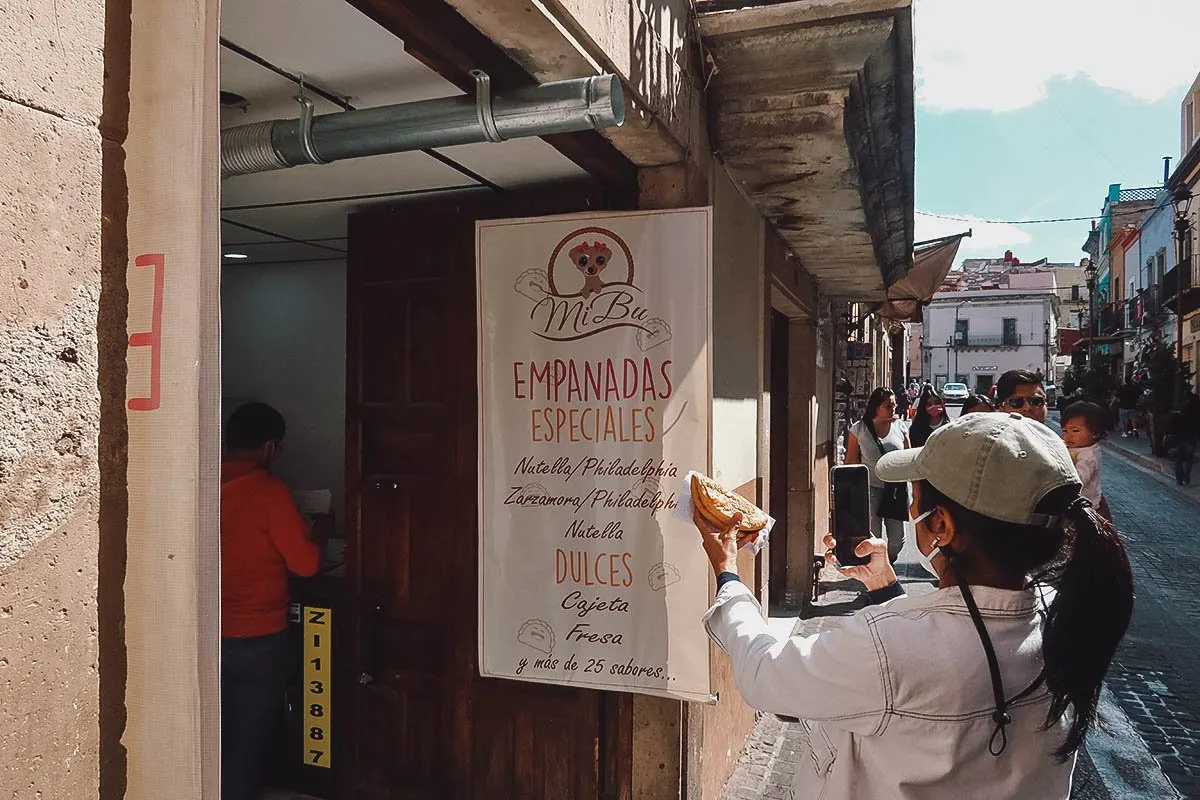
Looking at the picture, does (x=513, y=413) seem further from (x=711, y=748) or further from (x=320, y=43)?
(x=711, y=748)

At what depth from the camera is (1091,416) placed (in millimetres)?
5238

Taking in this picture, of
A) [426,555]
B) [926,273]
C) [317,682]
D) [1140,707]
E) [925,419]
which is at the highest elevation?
[926,273]

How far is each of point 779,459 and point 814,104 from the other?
4576 mm

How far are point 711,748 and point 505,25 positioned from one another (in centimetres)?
320

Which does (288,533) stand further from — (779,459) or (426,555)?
(779,459)

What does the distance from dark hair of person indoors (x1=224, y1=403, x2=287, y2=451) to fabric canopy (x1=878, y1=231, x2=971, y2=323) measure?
6838 millimetres

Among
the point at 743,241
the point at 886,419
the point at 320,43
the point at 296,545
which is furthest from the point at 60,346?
the point at 886,419

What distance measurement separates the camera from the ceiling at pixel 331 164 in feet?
7.19

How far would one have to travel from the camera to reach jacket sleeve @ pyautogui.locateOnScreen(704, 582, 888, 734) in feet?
4.92

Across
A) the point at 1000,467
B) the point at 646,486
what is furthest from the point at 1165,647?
the point at 1000,467

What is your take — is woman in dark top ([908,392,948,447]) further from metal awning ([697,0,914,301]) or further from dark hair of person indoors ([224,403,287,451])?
dark hair of person indoors ([224,403,287,451])

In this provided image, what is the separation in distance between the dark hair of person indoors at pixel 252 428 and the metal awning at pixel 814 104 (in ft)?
7.53

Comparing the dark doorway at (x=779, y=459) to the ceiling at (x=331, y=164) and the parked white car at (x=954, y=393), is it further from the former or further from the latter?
the parked white car at (x=954, y=393)

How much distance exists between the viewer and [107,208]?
42.9 inches
